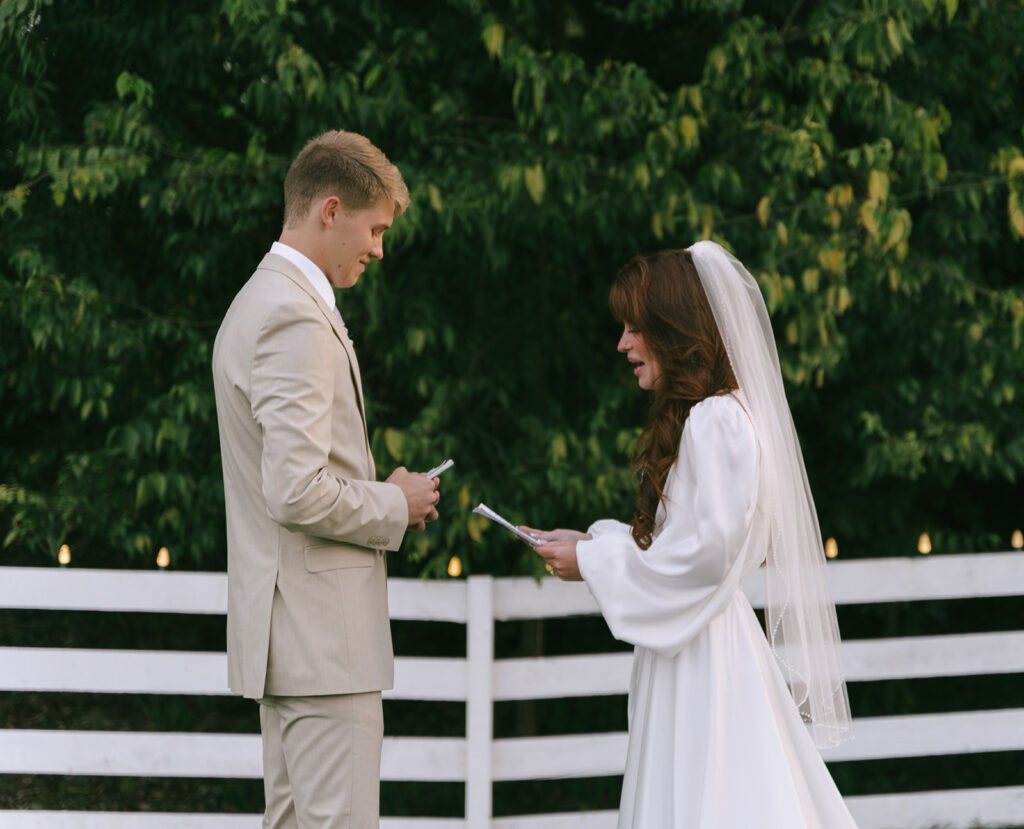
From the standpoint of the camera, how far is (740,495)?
9.37ft

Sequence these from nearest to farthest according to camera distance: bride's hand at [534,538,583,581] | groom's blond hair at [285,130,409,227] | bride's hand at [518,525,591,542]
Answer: groom's blond hair at [285,130,409,227] → bride's hand at [534,538,583,581] → bride's hand at [518,525,591,542]

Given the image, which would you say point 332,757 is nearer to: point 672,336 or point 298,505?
point 298,505

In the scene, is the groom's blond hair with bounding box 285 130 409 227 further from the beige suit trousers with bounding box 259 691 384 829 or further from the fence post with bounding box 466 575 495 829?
the fence post with bounding box 466 575 495 829

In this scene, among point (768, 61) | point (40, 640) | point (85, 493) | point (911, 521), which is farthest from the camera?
point (40, 640)

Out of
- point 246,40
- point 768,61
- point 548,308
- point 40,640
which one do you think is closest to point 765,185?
point 768,61

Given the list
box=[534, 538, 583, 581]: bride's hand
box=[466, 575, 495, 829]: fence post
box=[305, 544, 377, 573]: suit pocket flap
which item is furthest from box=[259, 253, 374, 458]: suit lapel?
box=[466, 575, 495, 829]: fence post

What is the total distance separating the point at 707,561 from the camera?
287 centimetres

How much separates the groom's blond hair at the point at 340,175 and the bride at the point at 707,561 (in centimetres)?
69

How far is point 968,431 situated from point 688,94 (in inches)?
68.5

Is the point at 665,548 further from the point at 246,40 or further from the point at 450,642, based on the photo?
the point at 450,642

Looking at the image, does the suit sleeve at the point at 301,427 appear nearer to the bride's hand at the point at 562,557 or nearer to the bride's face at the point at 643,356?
the bride's hand at the point at 562,557

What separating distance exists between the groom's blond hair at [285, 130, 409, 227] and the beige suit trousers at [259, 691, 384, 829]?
114 centimetres

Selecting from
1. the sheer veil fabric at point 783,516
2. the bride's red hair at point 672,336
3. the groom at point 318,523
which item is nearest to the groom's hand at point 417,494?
the groom at point 318,523

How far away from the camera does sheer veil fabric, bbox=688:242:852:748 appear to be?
3012 mm
